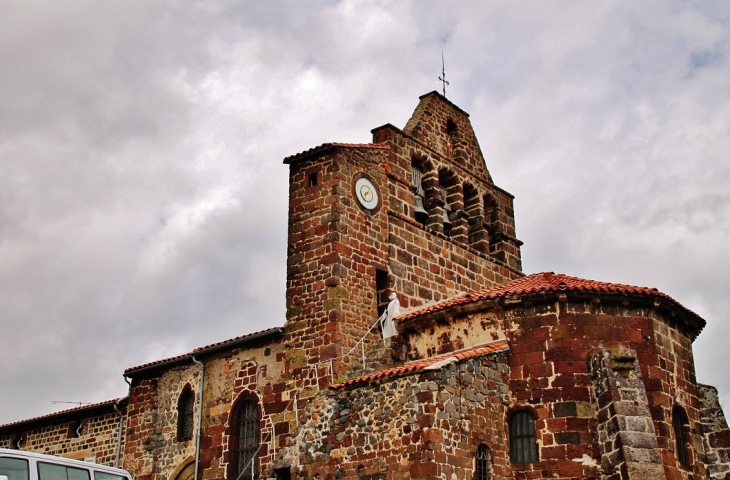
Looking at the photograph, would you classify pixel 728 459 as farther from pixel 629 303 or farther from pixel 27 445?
pixel 27 445

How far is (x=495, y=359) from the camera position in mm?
16750

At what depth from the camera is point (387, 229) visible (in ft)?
67.3

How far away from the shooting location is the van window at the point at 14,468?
32.3 ft

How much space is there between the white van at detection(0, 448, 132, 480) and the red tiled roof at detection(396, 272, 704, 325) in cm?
863

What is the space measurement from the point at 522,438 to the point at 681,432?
3.45m

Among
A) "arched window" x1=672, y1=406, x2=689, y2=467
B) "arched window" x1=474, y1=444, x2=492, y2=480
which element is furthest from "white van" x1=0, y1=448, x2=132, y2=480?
"arched window" x1=672, y1=406, x2=689, y2=467

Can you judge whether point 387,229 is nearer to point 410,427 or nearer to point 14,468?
point 410,427

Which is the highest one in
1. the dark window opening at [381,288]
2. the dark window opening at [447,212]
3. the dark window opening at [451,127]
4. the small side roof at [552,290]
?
the dark window opening at [451,127]

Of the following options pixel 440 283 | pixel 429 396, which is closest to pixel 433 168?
pixel 440 283

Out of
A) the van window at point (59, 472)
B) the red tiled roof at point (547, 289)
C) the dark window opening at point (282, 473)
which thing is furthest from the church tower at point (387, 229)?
the van window at point (59, 472)

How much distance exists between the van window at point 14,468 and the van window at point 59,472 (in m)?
0.22

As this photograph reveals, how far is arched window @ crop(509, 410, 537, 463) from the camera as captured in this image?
1623 centimetres

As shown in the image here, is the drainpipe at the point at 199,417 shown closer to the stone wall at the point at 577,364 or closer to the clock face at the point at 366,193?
the clock face at the point at 366,193

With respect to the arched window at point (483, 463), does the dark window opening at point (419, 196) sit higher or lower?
higher
